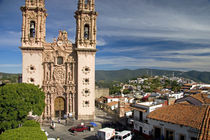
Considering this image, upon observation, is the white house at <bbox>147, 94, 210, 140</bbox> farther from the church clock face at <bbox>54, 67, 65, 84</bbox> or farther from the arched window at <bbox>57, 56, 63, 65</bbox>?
the arched window at <bbox>57, 56, 63, 65</bbox>

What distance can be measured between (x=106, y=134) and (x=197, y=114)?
34.6ft

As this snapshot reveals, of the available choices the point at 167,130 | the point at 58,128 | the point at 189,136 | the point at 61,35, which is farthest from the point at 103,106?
the point at 189,136

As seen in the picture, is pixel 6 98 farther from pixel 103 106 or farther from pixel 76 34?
pixel 103 106

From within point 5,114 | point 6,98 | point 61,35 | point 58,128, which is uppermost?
point 61,35

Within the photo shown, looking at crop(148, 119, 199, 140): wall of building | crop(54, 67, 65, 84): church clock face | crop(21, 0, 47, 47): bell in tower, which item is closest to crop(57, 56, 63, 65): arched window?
crop(54, 67, 65, 84): church clock face

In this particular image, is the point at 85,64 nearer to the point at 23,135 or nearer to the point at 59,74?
the point at 59,74

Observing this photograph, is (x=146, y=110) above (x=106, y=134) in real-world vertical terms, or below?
above

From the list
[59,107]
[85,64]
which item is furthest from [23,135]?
[85,64]

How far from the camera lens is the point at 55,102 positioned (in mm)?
33406

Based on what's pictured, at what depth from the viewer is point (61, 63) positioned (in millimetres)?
33812

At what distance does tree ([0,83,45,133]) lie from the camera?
22.3 m

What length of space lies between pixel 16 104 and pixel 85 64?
13.8m

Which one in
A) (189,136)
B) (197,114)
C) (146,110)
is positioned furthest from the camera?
(146,110)

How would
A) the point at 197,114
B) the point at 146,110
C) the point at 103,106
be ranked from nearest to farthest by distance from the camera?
the point at 197,114, the point at 146,110, the point at 103,106
